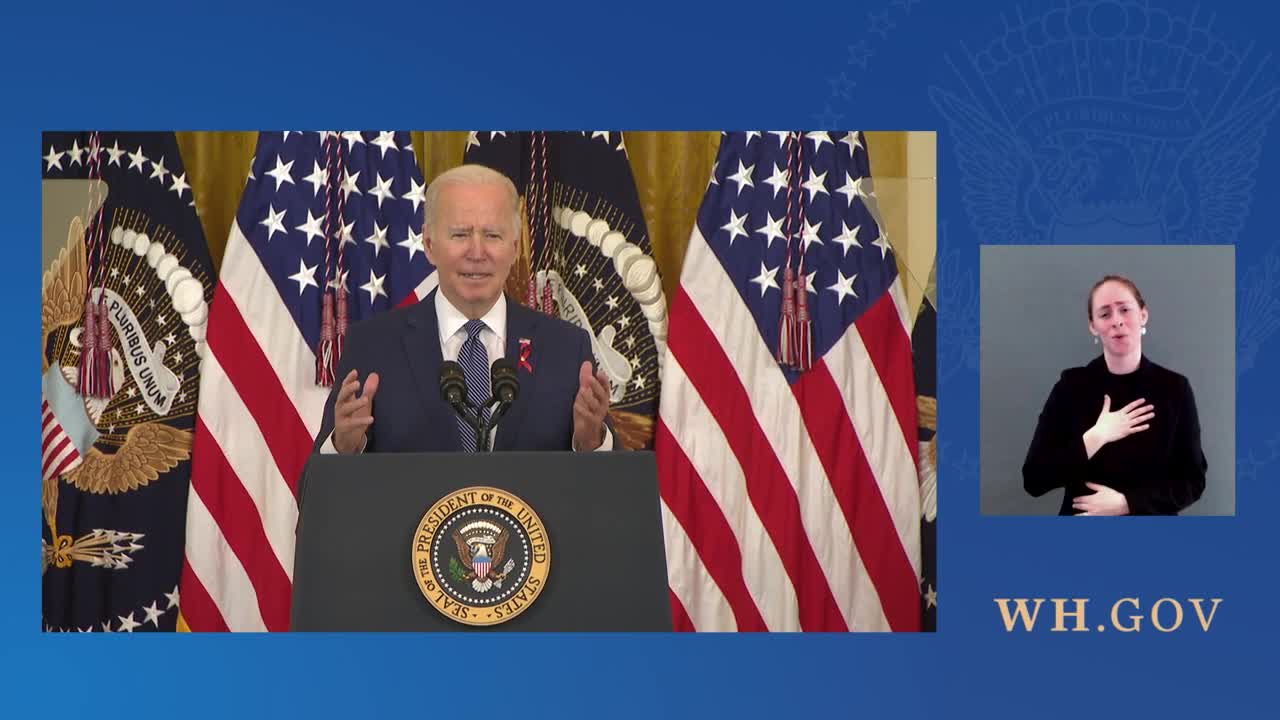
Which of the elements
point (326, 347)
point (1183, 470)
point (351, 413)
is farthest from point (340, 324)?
point (1183, 470)

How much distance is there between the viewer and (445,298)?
169 inches

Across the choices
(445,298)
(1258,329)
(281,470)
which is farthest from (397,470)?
(1258,329)

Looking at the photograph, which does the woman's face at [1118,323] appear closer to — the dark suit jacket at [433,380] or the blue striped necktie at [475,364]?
the dark suit jacket at [433,380]

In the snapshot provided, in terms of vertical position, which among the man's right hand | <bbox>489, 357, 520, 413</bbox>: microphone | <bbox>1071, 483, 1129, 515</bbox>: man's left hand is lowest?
<bbox>1071, 483, 1129, 515</bbox>: man's left hand

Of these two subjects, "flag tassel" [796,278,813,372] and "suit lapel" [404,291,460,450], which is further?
"flag tassel" [796,278,813,372]

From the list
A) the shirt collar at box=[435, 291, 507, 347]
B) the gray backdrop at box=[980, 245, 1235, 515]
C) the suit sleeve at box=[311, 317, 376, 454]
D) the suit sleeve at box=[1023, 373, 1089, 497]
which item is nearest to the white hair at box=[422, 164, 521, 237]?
the shirt collar at box=[435, 291, 507, 347]

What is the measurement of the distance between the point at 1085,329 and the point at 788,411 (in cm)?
103

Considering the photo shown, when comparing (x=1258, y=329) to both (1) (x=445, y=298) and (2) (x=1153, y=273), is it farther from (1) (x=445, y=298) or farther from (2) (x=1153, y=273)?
(1) (x=445, y=298)

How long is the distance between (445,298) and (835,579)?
177cm

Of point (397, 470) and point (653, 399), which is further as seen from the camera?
point (653, 399)

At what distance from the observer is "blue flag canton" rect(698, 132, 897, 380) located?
5.05m

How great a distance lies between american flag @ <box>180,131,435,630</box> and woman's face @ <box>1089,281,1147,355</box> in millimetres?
2259

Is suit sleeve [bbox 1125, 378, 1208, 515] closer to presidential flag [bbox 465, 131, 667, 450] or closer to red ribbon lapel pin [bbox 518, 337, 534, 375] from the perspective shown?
presidential flag [bbox 465, 131, 667, 450]

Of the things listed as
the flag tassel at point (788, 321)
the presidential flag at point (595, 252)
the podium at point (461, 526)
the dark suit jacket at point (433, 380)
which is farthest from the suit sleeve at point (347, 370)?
the flag tassel at point (788, 321)
